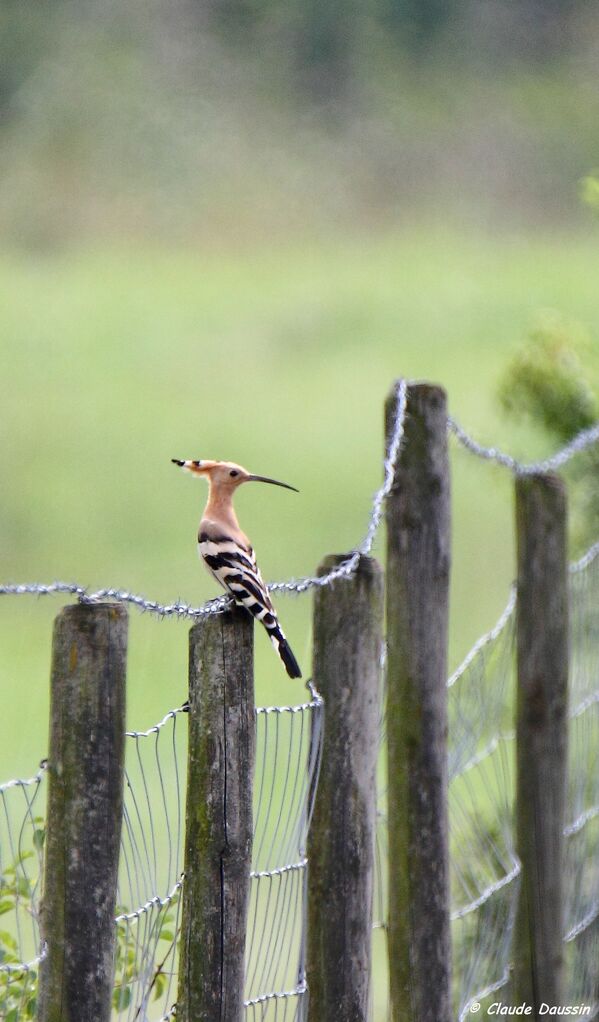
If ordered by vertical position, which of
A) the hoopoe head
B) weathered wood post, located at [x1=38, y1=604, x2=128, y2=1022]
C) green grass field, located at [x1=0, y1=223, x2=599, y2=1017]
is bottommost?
weathered wood post, located at [x1=38, y1=604, x2=128, y2=1022]

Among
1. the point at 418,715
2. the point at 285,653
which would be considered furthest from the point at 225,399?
the point at 285,653

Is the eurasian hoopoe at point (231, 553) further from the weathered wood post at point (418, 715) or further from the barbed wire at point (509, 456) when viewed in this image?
the barbed wire at point (509, 456)

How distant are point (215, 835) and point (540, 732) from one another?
137 cm

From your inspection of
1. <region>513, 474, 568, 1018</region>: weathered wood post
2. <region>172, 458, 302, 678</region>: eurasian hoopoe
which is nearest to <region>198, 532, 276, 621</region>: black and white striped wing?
<region>172, 458, 302, 678</region>: eurasian hoopoe

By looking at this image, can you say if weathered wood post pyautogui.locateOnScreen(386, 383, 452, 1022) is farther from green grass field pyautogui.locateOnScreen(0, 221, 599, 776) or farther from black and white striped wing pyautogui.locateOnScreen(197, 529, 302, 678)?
green grass field pyautogui.locateOnScreen(0, 221, 599, 776)

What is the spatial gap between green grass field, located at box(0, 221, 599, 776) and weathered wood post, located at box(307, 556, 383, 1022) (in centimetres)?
1119

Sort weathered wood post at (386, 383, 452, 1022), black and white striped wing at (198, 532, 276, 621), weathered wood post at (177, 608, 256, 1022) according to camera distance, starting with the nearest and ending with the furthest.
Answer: weathered wood post at (177, 608, 256, 1022)
black and white striped wing at (198, 532, 276, 621)
weathered wood post at (386, 383, 452, 1022)

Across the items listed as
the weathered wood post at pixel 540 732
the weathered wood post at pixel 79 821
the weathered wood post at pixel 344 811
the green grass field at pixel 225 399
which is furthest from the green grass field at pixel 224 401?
the weathered wood post at pixel 79 821

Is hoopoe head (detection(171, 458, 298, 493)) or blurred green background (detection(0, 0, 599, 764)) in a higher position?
blurred green background (detection(0, 0, 599, 764))

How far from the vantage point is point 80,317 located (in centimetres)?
3175

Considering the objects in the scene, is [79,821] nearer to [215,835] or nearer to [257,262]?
[215,835]

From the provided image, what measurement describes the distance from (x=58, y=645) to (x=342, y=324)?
95.6 ft

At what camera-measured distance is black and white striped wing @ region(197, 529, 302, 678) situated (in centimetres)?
205

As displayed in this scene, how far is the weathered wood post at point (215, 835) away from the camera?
1818 millimetres
